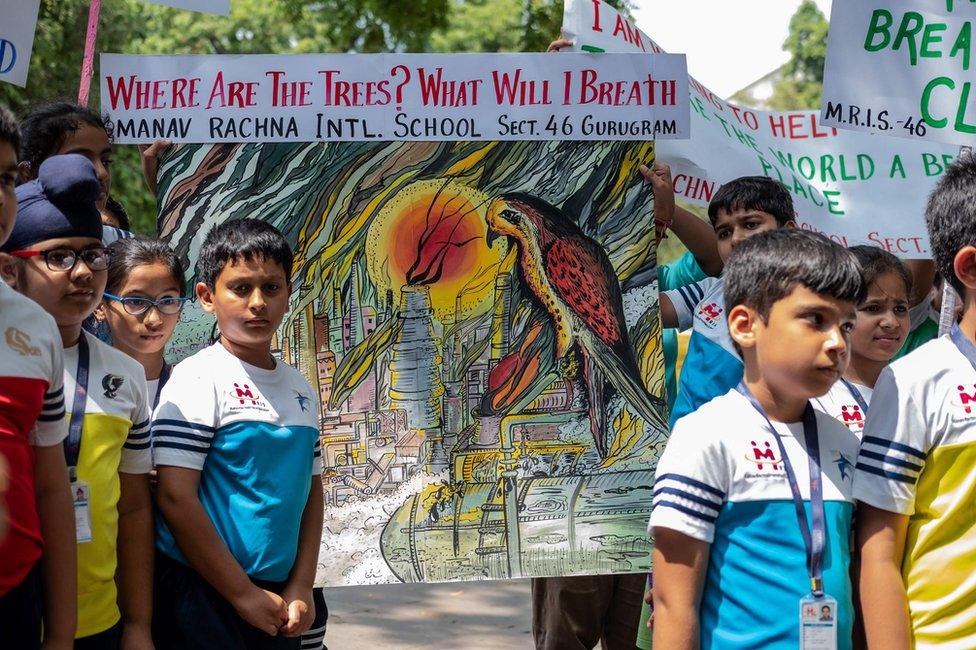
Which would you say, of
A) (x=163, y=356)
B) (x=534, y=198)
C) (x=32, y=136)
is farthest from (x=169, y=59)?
(x=534, y=198)

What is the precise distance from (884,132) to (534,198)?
52.2 inches

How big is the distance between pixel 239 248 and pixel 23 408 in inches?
40.0

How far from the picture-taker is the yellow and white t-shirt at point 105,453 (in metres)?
2.98

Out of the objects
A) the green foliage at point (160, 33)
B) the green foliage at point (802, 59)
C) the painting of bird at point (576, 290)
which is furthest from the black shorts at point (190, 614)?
the green foliage at point (802, 59)

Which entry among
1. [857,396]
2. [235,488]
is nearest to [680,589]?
[857,396]

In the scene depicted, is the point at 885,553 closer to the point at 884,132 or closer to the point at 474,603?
the point at 884,132

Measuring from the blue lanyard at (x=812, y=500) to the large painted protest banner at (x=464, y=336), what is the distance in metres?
1.41

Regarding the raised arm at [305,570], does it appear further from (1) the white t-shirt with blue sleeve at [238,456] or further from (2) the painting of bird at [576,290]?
(2) the painting of bird at [576,290]

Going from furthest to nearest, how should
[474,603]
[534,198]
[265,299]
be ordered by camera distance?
[474,603] → [534,198] → [265,299]

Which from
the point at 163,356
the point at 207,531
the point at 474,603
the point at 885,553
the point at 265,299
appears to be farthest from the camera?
the point at 474,603

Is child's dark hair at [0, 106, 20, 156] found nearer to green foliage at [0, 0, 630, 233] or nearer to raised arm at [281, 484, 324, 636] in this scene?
raised arm at [281, 484, 324, 636]

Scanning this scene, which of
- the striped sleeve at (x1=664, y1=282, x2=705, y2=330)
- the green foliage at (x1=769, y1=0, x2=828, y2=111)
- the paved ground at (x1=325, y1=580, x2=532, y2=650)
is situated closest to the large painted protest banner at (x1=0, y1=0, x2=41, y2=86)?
the striped sleeve at (x1=664, y1=282, x2=705, y2=330)

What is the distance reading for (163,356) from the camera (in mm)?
3842

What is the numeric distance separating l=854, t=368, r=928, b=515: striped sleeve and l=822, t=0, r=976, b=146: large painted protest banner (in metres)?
2.00
